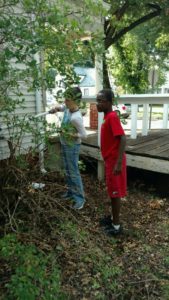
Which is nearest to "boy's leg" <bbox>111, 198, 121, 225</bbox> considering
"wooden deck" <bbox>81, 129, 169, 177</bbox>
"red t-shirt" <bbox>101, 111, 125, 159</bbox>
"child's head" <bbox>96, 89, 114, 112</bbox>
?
"red t-shirt" <bbox>101, 111, 125, 159</bbox>

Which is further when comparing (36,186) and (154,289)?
(36,186)

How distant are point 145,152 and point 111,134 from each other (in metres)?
1.80

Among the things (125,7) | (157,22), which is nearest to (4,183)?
(125,7)

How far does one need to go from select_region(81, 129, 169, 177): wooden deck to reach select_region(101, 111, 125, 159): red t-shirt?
163 centimetres

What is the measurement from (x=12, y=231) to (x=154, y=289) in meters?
1.46

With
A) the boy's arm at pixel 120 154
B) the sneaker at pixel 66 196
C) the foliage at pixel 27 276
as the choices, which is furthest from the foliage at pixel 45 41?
the sneaker at pixel 66 196

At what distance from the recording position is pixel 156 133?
22.7 ft

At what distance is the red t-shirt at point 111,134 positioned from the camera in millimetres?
3314

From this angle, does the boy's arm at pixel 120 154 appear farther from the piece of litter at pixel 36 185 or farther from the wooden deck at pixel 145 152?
the wooden deck at pixel 145 152

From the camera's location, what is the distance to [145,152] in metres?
5.05

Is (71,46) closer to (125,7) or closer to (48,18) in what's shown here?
(48,18)

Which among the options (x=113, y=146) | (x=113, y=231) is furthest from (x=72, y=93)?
(x=113, y=231)

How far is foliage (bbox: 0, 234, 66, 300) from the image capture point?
2074 mm

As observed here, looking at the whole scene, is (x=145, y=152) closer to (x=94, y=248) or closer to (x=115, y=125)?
(x=115, y=125)
